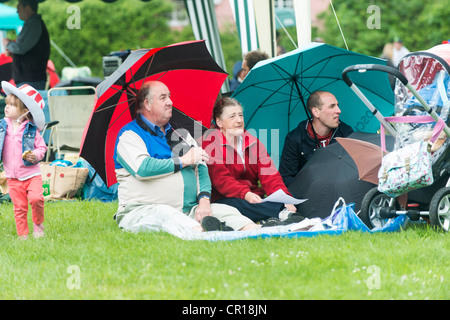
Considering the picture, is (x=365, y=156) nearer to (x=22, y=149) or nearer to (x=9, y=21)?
(x=22, y=149)

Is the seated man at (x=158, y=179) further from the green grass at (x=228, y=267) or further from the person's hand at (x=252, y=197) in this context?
the green grass at (x=228, y=267)

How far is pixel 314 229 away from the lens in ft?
17.5

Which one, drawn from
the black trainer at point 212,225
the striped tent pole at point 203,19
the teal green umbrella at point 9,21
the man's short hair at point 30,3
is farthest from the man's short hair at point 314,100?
the teal green umbrella at point 9,21

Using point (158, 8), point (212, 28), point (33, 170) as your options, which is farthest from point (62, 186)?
point (158, 8)

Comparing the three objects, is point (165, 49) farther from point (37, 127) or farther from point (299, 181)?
point (299, 181)

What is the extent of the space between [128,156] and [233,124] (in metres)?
0.94

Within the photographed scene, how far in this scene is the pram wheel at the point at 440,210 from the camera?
505 cm

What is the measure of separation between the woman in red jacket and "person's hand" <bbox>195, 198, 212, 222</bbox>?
258mm

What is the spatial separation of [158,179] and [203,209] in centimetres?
43

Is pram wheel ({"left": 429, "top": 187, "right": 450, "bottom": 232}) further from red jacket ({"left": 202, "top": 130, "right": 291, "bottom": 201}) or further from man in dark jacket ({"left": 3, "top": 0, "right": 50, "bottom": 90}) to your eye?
man in dark jacket ({"left": 3, "top": 0, "right": 50, "bottom": 90})

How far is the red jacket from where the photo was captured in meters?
6.07

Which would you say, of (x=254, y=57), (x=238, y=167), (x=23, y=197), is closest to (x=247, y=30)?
(x=254, y=57)

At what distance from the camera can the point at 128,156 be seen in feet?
18.6

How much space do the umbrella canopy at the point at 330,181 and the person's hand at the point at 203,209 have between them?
2.65 ft
